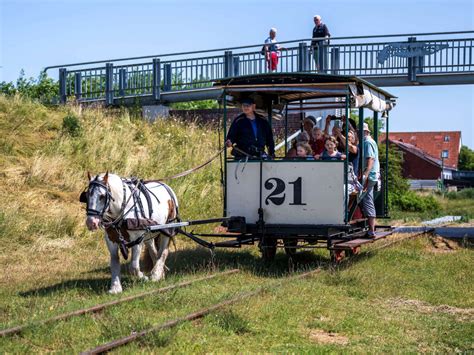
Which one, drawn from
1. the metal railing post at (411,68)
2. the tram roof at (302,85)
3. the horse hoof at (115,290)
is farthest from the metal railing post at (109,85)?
the horse hoof at (115,290)

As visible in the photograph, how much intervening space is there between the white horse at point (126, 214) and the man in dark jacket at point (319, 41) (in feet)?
51.2

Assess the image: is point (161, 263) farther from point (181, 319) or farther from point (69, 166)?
point (69, 166)

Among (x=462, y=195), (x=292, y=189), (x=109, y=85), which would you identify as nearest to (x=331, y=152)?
(x=292, y=189)

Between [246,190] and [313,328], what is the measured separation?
453 centimetres

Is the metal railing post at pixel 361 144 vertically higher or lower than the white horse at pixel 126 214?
higher

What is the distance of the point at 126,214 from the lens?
1109cm

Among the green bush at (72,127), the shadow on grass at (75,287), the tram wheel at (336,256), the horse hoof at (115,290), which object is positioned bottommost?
the shadow on grass at (75,287)

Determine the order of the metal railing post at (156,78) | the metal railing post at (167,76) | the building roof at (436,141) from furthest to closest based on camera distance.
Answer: the building roof at (436,141)
the metal railing post at (167,76)
the metal railing post at (156,78)

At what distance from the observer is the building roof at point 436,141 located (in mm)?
101062

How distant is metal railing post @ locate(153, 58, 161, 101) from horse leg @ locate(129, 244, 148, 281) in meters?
18.0

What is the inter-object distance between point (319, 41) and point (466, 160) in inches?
3634

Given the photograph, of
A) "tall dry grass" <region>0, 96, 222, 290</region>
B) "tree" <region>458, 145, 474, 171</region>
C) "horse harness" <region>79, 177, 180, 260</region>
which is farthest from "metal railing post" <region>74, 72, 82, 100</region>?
"tree" <region>458, 145, 474, 171</region>

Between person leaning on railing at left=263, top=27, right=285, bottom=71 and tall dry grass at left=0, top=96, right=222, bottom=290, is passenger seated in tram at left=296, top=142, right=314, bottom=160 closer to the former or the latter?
tall dry grass at left=0, top=96, right=222, bottom=290

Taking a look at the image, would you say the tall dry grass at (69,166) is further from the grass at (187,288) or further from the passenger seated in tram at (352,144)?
the passenger seated in tram at (352,144)
